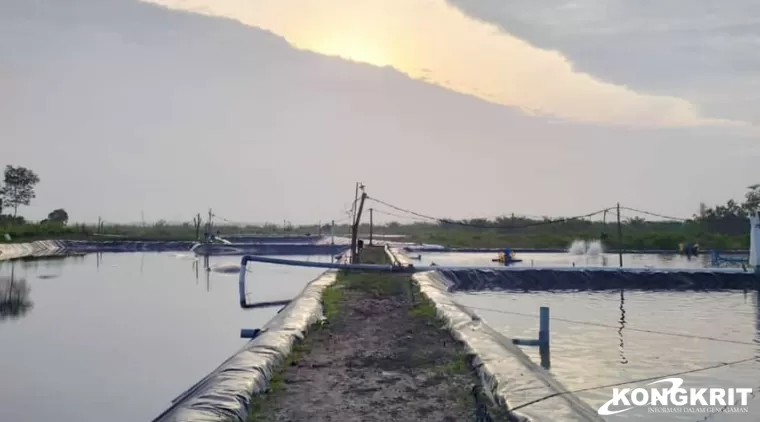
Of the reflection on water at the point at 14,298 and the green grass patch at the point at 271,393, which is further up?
the green grass patch at the point at 271,393

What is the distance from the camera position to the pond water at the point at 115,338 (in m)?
6.77

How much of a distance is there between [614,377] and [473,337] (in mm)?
1596

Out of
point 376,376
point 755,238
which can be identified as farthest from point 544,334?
point 755,238

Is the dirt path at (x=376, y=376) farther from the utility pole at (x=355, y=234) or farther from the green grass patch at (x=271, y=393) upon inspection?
the utility pole at (x=355, y=234)

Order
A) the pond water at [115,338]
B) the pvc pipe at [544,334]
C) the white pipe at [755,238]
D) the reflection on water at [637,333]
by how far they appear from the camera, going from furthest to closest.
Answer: the white pipe at [755,238] → the pvc pipe at [544,334] → the reflection on water at [637,333] → the pond water at [115,338]

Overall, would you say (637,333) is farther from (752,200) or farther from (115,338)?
(752,200)

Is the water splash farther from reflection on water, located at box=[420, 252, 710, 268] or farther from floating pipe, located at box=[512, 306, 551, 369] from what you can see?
floating pipe, located at box=[512, 306, 551, 369]

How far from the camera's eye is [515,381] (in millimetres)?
5414

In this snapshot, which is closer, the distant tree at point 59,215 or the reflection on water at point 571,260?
the reflection on water at point 571,260

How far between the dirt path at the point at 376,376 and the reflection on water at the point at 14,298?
6.98 m

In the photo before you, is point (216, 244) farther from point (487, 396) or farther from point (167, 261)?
point (487, 396)

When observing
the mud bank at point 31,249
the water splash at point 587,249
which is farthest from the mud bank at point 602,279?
the mud bank at point 31,249

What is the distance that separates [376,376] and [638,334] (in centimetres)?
569

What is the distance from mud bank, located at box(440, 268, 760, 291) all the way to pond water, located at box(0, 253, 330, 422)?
16.5ft
